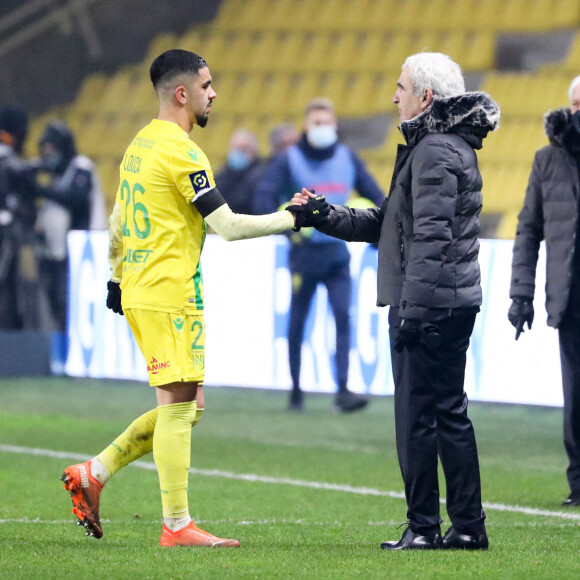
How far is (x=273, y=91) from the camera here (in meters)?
17.8

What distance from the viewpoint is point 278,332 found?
10.7m

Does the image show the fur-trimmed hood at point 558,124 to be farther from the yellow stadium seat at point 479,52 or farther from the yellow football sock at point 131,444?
the yellow stadium seat at point 479,52

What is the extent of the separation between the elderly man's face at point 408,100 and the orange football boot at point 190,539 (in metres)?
1.56

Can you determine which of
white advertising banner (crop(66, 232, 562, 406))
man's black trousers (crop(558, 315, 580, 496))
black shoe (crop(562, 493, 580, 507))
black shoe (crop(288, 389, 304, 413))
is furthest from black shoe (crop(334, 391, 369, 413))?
black shoe (crop(562, 493, 580, 507))

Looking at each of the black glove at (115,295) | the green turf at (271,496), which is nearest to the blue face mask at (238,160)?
the green turf at (271,496)

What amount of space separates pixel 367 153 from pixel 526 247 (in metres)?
10.3

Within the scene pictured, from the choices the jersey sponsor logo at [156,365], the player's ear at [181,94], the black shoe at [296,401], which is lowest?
the black shoe at [296,401]

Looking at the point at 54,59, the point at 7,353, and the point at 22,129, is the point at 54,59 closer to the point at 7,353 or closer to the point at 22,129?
the point at 22,129

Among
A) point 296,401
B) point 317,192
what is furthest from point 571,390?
point 296,401

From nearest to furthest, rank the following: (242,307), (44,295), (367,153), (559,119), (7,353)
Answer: (559,119)
(242,307)
(7,353)
(44,295)
(367,153)

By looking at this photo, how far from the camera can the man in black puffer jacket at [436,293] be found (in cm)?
450

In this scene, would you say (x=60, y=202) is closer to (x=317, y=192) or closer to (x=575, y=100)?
(x=317, y=192)

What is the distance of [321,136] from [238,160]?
381cm

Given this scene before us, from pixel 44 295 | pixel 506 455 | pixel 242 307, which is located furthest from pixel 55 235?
pixel 506 455
